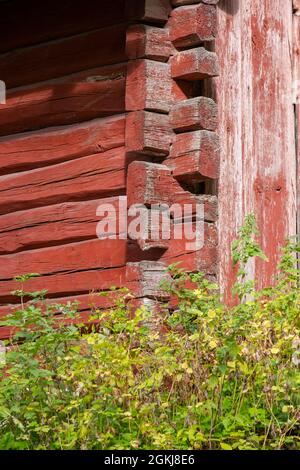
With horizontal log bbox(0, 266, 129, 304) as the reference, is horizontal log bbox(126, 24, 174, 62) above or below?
above

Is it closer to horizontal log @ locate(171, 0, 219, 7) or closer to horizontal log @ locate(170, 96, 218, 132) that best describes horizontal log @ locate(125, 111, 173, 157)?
horizontal log @ locate(170, 96, 218, 132)

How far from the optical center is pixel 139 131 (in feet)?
24.2

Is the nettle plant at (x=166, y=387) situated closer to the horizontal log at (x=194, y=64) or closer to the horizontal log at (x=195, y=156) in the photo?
the horizontal log at (x=195, y=156)

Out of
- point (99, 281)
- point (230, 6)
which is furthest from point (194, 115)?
point (99, 281)

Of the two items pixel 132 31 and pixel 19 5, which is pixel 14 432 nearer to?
pixel 132 31

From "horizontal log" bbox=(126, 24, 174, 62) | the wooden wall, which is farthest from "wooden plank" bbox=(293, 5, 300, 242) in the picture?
"horizontal log" bbox=(126, 24, 174, 62)

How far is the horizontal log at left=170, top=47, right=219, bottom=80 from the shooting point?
292 inches

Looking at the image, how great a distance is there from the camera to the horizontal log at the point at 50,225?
7.74 metres

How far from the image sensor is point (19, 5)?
28.0 feet

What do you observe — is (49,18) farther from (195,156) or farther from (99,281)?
(99,281)

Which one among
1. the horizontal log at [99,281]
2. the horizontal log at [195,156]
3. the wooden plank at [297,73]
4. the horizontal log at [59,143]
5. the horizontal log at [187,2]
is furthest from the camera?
the wooden plank at [297,73]

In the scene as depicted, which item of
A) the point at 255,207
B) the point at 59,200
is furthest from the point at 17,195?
the point at 255,207

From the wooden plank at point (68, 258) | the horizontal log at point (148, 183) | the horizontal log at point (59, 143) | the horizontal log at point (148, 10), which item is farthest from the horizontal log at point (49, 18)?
the wooden plank at point (68, 258)

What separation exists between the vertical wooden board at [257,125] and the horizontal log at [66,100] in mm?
727
